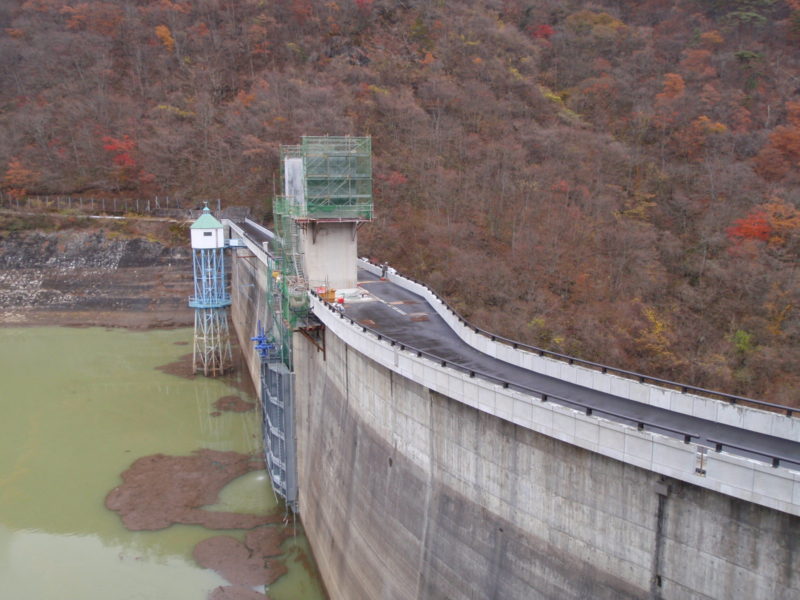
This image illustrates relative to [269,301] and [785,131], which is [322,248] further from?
[785,131]

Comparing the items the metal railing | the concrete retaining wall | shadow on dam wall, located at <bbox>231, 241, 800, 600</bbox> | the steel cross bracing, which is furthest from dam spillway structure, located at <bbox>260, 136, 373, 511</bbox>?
the concrete retaining wall

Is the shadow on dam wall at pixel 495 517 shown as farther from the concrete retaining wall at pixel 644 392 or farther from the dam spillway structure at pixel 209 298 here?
the dam spillway structure at pixel 209 298

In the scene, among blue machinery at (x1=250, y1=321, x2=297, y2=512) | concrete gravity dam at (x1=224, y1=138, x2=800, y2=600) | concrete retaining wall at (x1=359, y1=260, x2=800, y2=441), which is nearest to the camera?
concrete gravity dam at (x1=224, y1=138, x2=800, y2=600)

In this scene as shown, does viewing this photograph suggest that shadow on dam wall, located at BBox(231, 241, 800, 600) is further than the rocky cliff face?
No

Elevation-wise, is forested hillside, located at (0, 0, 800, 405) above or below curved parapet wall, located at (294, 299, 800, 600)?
above

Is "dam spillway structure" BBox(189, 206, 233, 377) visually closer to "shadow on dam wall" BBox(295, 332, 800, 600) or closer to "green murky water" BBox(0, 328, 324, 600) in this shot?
"green murky water" BBox(0, 328, 324, 600)

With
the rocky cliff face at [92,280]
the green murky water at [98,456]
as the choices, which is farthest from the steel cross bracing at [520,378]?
the rocky cliff face at [92,280]

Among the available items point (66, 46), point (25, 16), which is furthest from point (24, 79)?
point (25, 16)
